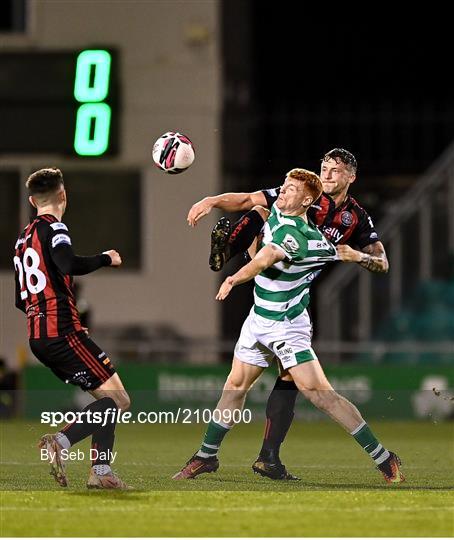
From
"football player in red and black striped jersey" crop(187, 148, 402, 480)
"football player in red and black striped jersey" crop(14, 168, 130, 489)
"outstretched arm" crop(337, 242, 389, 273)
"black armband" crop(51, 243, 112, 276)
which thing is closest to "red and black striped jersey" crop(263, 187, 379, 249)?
"football player in red and black striped jersey" crop(187, 148, 402, 480)

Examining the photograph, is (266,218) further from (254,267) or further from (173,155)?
(254,267)

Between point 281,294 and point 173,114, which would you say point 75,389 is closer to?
point 173,114

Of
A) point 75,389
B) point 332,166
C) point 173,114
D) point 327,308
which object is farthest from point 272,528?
point 173,114

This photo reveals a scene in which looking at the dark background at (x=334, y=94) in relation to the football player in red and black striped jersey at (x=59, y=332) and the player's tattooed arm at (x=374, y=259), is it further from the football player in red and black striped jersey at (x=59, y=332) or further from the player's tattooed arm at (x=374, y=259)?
the football player in red and black striped jersey at (x=59, y=332)

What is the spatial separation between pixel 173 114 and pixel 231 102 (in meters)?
1.53

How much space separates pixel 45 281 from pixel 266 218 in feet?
5.43

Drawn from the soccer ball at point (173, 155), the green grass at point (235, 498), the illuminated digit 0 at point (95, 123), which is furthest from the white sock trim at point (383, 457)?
the illuminated digit 0 at point (95, 123)

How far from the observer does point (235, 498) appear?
30.8ft

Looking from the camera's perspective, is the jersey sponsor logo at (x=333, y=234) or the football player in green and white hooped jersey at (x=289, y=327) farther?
the jersey sponsor logo at (x=333, y=234)

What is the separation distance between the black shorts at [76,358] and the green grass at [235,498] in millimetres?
654

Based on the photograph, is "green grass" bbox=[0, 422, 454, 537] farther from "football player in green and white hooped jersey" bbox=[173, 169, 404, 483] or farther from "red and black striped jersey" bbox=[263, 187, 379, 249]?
"red and black striped jersey" bbox=[263, 187, 379, 249]

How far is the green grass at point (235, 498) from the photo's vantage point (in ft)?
27.1

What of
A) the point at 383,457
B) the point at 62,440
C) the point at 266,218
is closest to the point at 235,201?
the point at 266,218

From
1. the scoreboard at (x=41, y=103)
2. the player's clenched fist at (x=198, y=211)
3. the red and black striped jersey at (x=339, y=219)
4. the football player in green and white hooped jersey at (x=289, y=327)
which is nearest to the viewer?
the player's clenched fist at (x=198, y=211)
